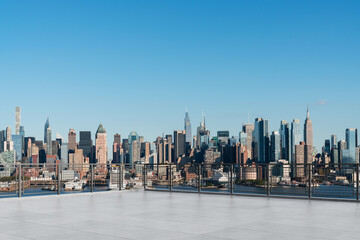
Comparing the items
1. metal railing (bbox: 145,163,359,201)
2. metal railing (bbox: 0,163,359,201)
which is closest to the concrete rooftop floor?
metal railing (bbox: 145,163,359,201)

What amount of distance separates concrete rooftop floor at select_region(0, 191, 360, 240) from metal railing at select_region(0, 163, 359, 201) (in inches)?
46.3

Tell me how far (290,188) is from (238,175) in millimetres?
2124

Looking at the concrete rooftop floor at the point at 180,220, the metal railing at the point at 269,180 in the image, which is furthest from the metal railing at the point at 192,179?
the concrete rooftop floor at the point at 180,220

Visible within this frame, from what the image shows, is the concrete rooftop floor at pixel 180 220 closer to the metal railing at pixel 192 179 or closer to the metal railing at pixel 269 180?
the metal railing at pixel 269 180

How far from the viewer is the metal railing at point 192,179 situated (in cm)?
1448

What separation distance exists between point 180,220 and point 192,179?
8.42m

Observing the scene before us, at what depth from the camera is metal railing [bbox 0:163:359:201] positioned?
14477 millimetres

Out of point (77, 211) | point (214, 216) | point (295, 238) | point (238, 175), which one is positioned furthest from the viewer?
point (238, 175)

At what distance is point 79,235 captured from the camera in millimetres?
7543

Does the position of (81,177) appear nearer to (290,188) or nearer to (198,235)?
(290,188)

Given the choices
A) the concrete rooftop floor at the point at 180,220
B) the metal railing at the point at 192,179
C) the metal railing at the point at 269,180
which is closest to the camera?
the concrete rooftop floor at the point at 180,220

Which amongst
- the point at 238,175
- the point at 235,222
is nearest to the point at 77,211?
the point at 235,222

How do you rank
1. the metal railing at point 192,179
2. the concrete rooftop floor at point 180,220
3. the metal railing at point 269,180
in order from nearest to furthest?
the concrete rooftop floor at point 180,220 < the metal railing at point 269,180 < the metal railing at point 192,179

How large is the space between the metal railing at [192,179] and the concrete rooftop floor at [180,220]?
46.3 inches
